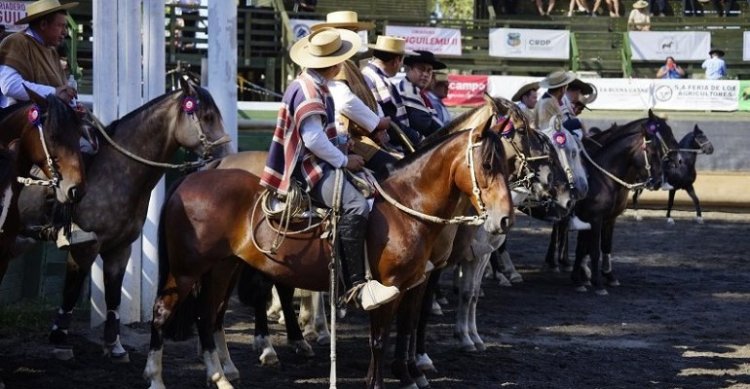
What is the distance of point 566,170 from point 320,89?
18.6 feet

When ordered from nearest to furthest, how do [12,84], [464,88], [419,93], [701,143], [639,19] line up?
[12,84] < [419,93] < [701,143] < [464,88] < [639,19]

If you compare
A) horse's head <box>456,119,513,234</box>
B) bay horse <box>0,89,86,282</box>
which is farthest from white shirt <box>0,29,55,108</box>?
horse's head <box>456,119,513,234</box>

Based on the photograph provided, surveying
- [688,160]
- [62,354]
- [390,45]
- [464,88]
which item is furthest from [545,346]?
[464,88]

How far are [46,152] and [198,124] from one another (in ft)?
5.70

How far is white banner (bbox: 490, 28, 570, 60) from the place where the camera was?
32.9 m

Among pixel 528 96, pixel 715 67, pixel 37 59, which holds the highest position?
pixel 37 59

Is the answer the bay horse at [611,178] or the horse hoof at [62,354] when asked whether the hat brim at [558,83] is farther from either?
the horse hoof at [62,354]

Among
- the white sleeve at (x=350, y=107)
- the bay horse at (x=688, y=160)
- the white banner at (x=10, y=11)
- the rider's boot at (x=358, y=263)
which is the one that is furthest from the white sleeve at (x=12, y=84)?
the white banner at (x=10, y=11)

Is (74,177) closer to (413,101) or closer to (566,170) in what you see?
(413,101)

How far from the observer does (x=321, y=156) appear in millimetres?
7828

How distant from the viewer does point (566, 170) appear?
13.0 metres

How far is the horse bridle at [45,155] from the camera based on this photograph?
7.91 metres

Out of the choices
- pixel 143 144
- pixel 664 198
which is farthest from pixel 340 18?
pixel 664 198

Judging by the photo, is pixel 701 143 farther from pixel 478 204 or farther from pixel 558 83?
pixel 478 204
